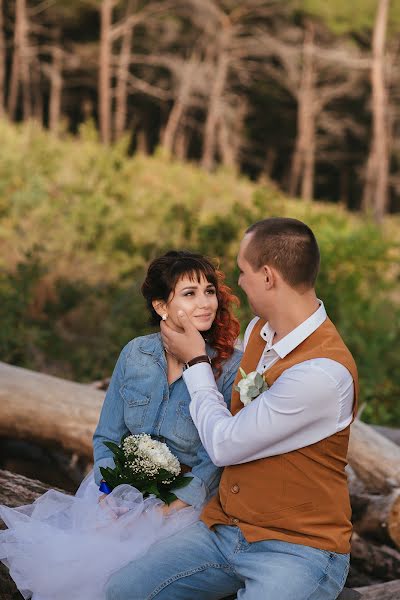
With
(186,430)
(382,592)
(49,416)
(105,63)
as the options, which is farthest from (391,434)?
(105,63)

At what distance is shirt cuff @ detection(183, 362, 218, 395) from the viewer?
2965 millimetres

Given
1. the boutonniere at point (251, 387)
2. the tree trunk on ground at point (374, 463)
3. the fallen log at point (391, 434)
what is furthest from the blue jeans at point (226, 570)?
the fallen log at point (391, 434)

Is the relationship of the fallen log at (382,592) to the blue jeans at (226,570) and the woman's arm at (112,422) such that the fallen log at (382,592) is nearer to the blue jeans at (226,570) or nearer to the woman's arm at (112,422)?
the blue jeans at (226,570)

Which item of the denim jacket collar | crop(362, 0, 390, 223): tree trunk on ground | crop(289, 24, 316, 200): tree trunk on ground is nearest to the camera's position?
the denim jacket collar

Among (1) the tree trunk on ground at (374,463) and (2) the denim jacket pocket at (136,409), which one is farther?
(1) the tree trunk on ground at (374,463)

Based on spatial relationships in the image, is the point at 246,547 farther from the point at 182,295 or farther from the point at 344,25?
the point at 344,25

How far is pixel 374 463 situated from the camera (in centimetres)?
538

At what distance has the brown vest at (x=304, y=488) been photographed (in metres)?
2.79

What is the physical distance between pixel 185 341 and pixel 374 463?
272 cm

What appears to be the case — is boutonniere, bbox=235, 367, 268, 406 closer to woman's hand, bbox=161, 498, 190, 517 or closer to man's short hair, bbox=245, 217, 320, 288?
man's short hair, bbox=245, 217, 320, 288

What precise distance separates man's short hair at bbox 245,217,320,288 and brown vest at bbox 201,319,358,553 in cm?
22

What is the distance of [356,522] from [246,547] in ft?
7.89

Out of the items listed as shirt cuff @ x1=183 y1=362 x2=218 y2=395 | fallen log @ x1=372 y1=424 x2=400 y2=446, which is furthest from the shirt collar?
fallen log @ x1=372 y1=424 x2=400 y2=446

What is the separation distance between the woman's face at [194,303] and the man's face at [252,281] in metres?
0.55
